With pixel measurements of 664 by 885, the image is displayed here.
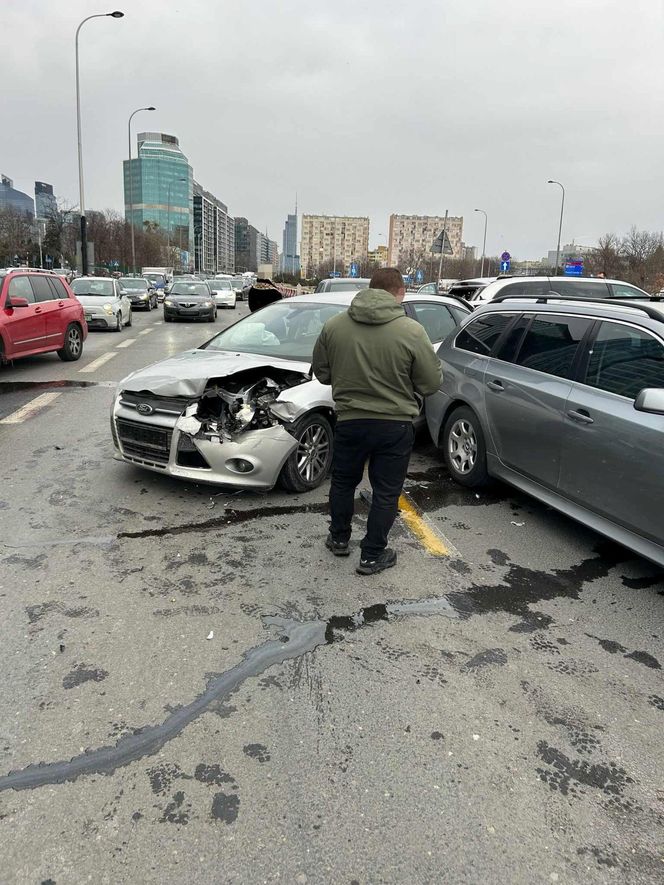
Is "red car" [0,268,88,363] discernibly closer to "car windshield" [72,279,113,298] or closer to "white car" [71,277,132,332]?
"white car" [71,277,132,332]

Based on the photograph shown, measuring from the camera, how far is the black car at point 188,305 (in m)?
24.1

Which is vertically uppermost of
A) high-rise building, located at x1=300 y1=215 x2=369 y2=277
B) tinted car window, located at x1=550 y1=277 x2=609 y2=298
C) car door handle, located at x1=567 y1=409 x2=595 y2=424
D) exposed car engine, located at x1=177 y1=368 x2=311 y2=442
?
high-rise building, located at x1=300 y1=215 x2=369 y2=277

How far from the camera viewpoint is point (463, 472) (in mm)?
5703

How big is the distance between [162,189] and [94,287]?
113 m

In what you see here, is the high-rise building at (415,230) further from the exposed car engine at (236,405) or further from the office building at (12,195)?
the exposed car engine at (236,405)

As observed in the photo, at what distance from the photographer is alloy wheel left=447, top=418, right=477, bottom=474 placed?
5.58m

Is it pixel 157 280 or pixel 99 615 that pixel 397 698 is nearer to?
pixel 99 615

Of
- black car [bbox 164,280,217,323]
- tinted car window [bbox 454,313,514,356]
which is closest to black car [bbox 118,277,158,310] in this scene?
black car [bbox 164,280,217,323]

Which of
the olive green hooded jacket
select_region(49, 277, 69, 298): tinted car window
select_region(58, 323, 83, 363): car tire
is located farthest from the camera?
select_region(58, 323, 83, 363): car tire

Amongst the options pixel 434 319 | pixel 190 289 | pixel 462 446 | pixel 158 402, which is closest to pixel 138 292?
pixel 190 289

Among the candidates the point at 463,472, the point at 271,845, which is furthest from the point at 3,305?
the point at 271,845

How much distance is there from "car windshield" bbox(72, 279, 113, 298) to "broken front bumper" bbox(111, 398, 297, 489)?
58.1ft

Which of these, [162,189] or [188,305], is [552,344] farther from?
[162,189]

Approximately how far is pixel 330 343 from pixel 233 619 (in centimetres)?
175
